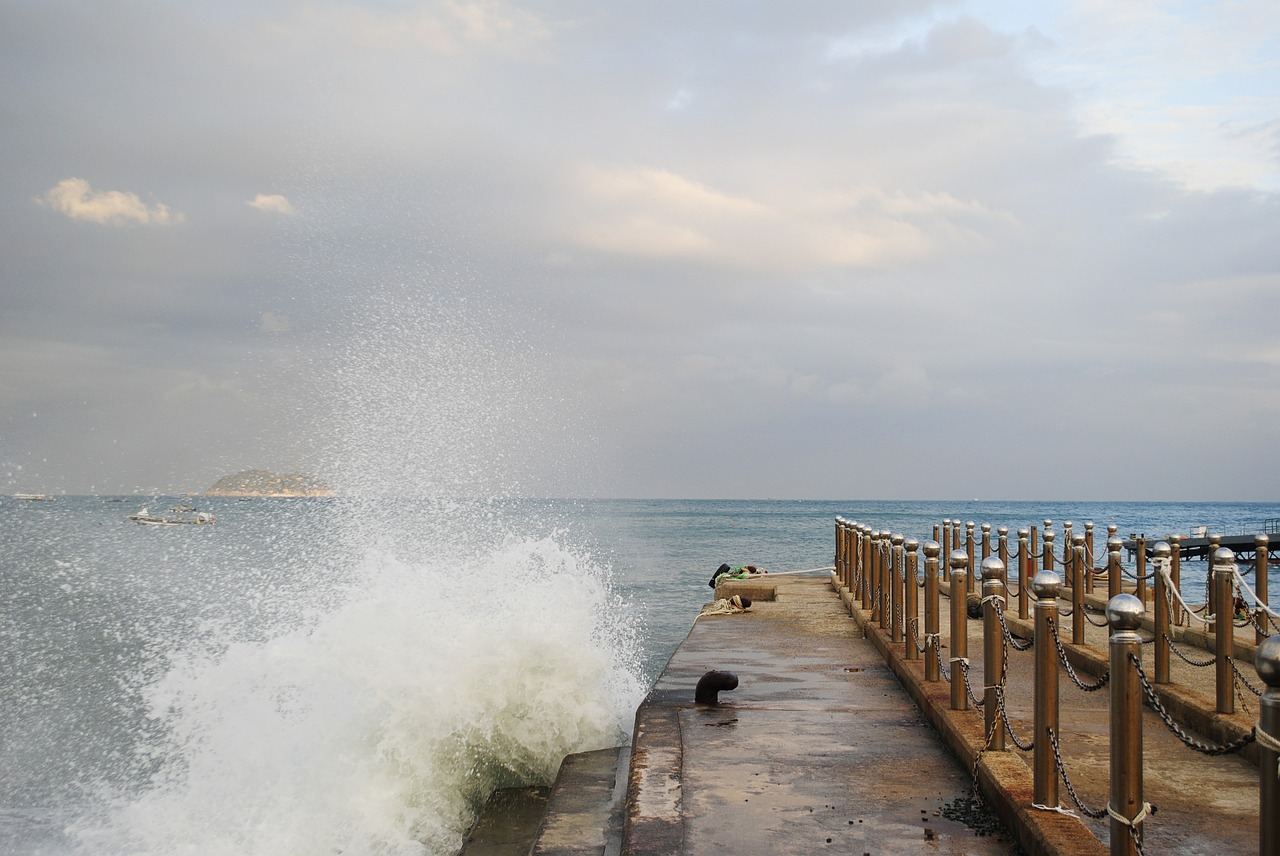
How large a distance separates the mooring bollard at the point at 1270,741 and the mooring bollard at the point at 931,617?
17.2 feet

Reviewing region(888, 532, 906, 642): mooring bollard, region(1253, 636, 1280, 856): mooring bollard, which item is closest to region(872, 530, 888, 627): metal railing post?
region(888, 532, 906, 642): mooring bollard

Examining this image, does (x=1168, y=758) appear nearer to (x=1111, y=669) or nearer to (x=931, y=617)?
(x=931, y=617)

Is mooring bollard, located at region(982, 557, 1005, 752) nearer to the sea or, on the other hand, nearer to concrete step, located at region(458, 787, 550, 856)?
concrete step, located at region(458, 787, 550, 856)

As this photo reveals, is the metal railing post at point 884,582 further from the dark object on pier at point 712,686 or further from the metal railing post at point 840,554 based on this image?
the metal railing post at point 840,554

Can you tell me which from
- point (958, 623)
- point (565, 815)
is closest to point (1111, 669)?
point (958, 623)

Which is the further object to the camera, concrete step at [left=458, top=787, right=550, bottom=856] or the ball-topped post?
concrete step at [left=458, top=787, right=550, bottom=856]

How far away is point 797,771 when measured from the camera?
596 centimetres

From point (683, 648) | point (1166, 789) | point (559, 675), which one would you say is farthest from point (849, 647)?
point (1166, 789)

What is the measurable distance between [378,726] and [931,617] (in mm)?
5315

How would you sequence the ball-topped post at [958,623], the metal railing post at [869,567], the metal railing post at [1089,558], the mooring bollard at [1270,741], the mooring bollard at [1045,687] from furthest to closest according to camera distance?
the metal railing post at [1089,558] → the metal railing post at [869,567] → the ball-topped post at [958,623] → the mooring bollard at [1045,687] → the mooring bollard at [1270,741]

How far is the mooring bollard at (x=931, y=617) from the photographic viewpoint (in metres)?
7.78

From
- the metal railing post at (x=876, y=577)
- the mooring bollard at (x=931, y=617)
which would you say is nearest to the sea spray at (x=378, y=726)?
the metal railing post at (x=876, y=577)

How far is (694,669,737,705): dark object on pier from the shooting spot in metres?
7.92

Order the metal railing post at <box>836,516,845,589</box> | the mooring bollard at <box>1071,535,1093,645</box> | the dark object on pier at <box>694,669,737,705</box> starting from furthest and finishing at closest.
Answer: the metal railing post at <box>836,516,845,589</box>, the mooring bollard at <box>1071,535,1093,645</box>, the dark object on pier at <box>694,669,737,705</box>
